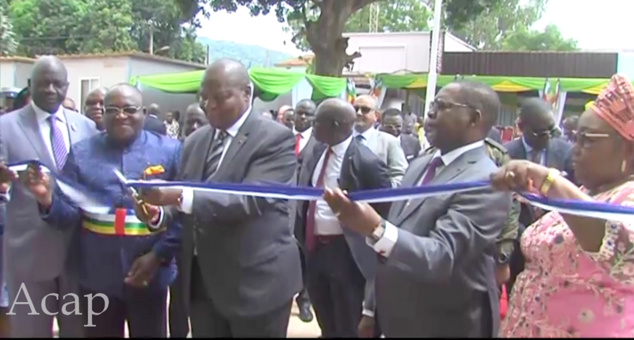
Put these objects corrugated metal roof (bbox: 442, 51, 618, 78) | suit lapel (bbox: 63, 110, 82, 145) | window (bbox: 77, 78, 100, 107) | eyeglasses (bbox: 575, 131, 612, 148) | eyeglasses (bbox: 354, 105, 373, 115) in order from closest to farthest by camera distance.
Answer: eyeglasses (bbox: 575, 131, 612, 148)
suit lapel (bbox: 63, 110, 82, 145)
eyeglasses (bbox: 354, 105, 373, 115)
window (bbox: 77, 78, 100, 107)
corrugated metal roof (bbox: 442, 51, 618, 78)

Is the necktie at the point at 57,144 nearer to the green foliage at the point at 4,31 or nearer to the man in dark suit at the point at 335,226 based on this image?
the man in dark suit at the point at 335,226

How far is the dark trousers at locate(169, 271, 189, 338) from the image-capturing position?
352cm

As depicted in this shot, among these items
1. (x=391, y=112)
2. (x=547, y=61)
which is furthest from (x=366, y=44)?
(x=391, y=112)

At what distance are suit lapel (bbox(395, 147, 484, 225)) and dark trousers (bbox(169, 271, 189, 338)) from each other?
125cm

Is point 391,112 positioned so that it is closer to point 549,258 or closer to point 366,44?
point 549,258

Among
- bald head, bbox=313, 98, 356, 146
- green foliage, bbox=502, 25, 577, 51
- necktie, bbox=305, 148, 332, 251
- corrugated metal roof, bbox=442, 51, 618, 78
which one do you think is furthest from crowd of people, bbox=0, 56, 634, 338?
green foliage, bbox=502, 25, 577, 51

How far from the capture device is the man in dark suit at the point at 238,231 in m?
3.13

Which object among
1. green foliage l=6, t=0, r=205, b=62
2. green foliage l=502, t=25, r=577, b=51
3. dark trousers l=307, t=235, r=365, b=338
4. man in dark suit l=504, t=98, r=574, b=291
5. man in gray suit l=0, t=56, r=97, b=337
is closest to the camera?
man in gray suit l=0, t=56, r=97, b=337

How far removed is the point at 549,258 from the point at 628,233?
1.03ft

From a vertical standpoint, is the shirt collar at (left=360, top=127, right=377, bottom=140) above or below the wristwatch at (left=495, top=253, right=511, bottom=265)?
above

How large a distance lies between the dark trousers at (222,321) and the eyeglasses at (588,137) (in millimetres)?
1538

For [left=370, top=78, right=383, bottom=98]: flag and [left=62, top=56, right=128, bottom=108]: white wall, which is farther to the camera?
[left=62, top=56, right=128, bottom=108]: white wall

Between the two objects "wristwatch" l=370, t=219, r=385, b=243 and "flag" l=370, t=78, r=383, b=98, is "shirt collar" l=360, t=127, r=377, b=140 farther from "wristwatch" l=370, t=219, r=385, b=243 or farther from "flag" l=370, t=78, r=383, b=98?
"flag" l=370, t=78, r=383, b=98

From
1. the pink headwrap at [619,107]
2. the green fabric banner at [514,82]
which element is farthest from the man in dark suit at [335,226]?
the green fabric banner at [514,82]
